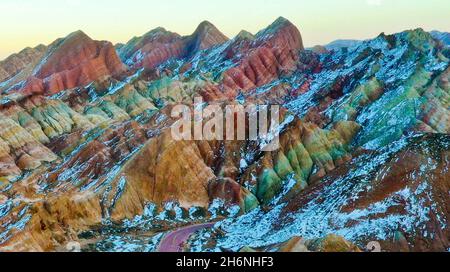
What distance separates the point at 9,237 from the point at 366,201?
→ 52.8 metres

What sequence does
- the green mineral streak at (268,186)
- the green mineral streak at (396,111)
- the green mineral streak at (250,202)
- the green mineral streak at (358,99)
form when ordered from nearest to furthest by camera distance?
the green mineral streak at (250,202), the green mineral streak at (268,186), the green mineral streak at (396,111), the green mineral streak at (358,99)

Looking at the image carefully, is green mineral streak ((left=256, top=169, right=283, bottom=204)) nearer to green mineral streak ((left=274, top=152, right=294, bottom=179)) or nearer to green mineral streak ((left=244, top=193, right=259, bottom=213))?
green mineral streak ((left=274, top=152, right=294, bottom=179))

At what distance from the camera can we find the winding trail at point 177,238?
279 feet

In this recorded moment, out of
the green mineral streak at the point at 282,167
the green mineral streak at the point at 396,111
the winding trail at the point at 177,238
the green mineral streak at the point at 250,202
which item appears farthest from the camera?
the green mineral streak at the point at 396,111

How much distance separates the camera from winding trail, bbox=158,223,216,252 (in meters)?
85.0

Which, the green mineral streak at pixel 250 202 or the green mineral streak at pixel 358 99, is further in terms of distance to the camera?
the green mineral streak at pixel 358 99

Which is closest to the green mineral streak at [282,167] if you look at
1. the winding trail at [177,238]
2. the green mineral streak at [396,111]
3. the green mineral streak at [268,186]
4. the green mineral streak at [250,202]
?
the green mineral streak at [268,186]

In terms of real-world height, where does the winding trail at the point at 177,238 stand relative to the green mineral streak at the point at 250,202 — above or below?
above

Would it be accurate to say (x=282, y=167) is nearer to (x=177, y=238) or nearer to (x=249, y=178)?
(x=249, y=178)

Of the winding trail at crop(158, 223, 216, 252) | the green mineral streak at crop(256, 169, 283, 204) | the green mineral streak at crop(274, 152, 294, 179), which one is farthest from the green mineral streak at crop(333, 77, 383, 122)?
the winding trail at crop(158, 223, 216, 252)

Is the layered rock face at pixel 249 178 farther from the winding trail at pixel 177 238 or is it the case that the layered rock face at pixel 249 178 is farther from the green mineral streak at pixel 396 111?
the winding trail at pixel 177 238

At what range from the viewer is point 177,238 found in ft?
298
